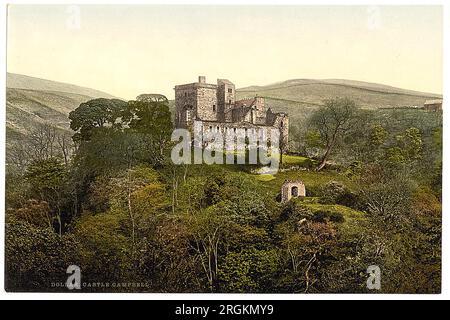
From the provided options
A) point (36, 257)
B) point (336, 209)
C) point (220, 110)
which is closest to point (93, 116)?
point (220, 110)

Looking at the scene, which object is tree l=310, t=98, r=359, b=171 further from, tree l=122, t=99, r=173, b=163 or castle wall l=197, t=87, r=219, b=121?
tree l=122, t=99, r=173, b=163

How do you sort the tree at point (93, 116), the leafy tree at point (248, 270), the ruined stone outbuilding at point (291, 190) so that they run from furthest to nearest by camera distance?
the tree at point (93, 116)
the ruined stone outbuilding at point (291, 190)
the leafy tree at point (248, 270)

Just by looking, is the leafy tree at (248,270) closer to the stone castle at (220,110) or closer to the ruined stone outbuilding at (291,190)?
the ruined stone outbuilding at (291,190)

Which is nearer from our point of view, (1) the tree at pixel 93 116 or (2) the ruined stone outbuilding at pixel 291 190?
(2) the ruined stone outbuilding at pixel 291 190

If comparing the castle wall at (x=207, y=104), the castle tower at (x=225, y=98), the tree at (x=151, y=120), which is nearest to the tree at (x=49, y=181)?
the tree at (x=151, y=120)

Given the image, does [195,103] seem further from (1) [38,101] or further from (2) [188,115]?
(1) [38,101]

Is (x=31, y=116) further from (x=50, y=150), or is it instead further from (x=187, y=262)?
(x=187, y=262)

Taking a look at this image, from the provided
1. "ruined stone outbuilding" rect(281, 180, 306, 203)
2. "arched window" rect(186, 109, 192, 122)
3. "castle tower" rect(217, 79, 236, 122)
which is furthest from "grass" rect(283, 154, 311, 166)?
"arched window" rect(186, 109, 192, 122)
